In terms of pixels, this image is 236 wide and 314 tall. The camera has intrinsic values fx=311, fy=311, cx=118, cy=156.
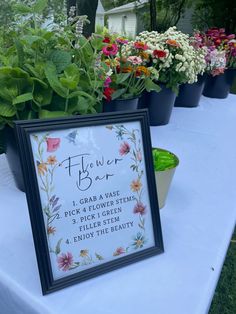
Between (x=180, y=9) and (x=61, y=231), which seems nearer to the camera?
(x=61, y=231)

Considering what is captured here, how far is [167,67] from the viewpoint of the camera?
1.06 m

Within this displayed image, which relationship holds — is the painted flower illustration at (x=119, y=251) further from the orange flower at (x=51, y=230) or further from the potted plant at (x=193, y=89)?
the potted plant at (x=193, y=89)

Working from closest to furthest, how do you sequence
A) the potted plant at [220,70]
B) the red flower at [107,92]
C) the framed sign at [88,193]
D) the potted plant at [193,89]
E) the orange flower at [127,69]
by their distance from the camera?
the framed sign at [88,193] < the red flower at [107,92] < the orange flower at [127,69] < the potted plant at [193,89] < the potted plant at [220,70]

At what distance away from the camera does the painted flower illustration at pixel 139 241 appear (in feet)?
1.61

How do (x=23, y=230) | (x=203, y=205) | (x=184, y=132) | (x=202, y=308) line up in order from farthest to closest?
(x=184, y=132) → (x=203, y=205) → (x=23, y=230) → (x=202, y=308)

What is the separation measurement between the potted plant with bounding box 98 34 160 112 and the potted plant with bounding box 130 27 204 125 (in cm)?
11

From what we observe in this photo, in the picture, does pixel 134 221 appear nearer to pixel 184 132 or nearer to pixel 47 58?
pixel 47 58

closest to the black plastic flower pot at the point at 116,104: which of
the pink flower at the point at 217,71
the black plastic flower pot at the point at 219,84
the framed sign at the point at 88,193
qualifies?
the framed sign at the point at 88,193

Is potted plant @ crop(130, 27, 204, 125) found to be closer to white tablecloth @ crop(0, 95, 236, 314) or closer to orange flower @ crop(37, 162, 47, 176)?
white tablecloth @ crop(0, 95, 236, 314)

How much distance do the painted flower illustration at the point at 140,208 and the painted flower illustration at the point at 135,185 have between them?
2 centimetres

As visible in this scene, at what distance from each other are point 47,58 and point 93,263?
0.40 m

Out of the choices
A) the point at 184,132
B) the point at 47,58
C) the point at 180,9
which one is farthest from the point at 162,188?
the point at 180,9

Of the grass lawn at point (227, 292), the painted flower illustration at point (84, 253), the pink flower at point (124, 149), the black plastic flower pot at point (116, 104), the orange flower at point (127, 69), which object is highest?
the orange flower at point (127, 69)

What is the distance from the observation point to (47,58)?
2.00 feet
